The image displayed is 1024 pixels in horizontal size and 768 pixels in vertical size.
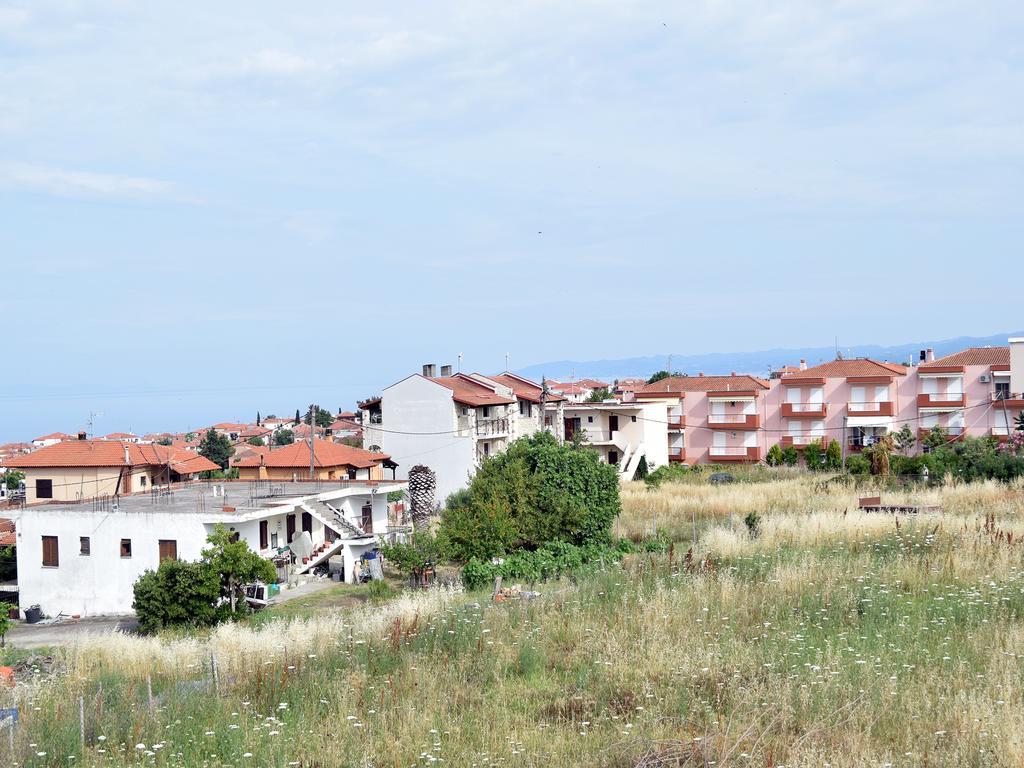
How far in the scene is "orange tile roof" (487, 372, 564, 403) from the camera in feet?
197

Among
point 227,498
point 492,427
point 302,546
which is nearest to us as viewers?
point 302,546

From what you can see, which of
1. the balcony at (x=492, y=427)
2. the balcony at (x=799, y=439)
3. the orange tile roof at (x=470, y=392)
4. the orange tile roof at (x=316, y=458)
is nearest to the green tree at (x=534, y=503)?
the orange tile roof at (x=316, y=458)

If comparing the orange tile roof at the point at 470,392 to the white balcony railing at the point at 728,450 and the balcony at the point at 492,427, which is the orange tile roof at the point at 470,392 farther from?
the white balcony railing at the point at 728,450

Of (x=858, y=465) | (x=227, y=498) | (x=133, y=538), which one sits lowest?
(x=133, y=538)

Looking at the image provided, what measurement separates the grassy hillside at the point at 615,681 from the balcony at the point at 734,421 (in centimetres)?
4698

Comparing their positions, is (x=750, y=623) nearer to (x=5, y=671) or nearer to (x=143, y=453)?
(x=5, y=671)

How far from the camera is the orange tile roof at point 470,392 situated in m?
51.6

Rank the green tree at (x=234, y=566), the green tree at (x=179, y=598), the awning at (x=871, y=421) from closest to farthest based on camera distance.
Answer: the green tree at (x=179, y=598), the green tree at (x=234, y=566), the awning at (x=871, y=421)

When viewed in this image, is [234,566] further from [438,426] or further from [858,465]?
[858,465]

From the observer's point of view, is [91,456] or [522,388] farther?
[522,388]

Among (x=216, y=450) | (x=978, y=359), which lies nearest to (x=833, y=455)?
(x=978, y=359)

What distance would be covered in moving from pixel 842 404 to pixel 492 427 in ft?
72.1

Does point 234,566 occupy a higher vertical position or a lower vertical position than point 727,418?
lower

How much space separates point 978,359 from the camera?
57.2 metres
